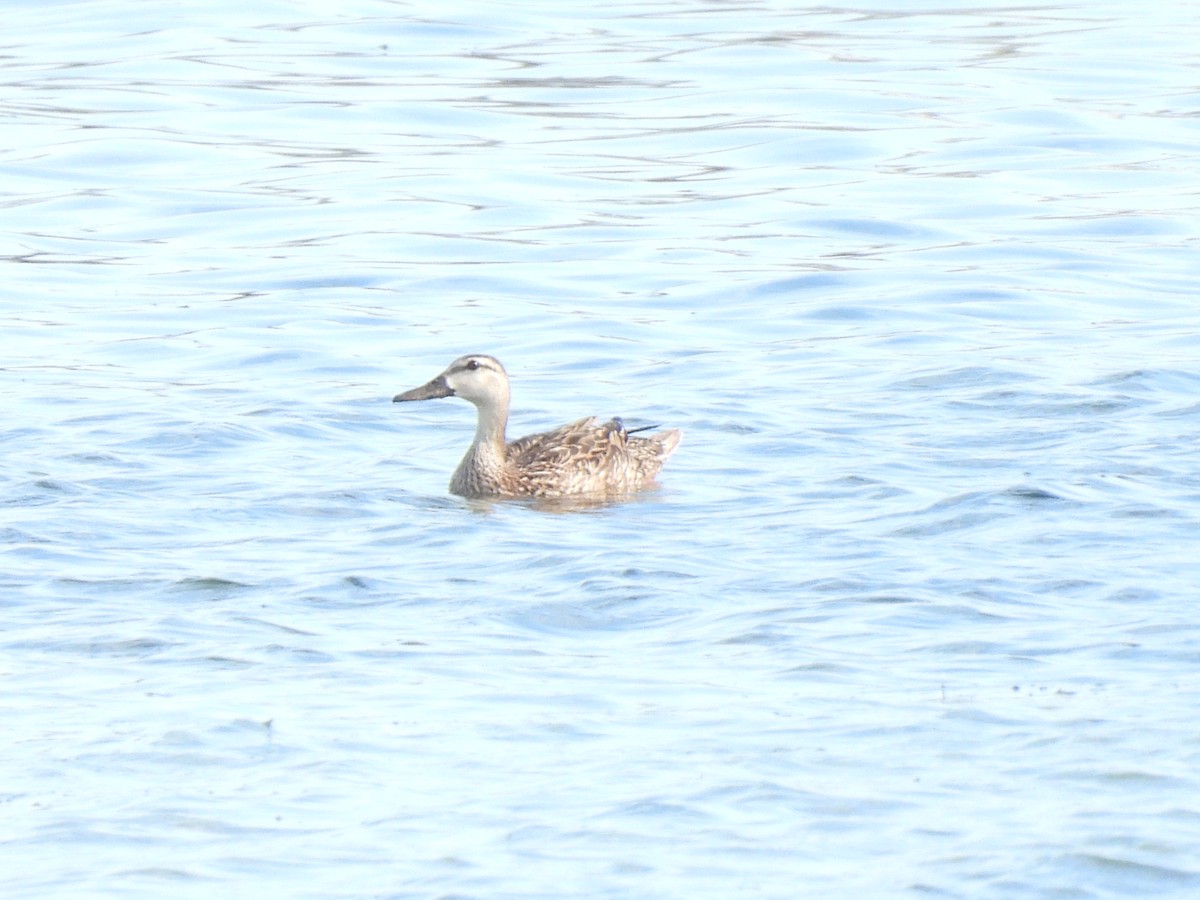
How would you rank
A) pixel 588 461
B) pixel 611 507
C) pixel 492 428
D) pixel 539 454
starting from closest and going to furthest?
1. pixel 611 507
2. pixel 588 461
3. pixel 539 454
4. pixel 492 428

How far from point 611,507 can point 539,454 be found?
2.37 ft

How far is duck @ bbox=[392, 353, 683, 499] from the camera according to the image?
1297 centimetres

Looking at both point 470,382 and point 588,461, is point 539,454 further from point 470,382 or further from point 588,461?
point 470,382

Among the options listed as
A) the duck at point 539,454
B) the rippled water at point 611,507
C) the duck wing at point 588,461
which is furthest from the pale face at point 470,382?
the rippled water at point 611,507

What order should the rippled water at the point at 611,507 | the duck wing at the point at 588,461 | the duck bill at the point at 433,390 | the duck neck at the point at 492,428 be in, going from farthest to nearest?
the duck bill at the point at 433,390
the duck neck at the point at 492,428
the duck wing at the point at 588,461
the rippled water at the point at 611,507

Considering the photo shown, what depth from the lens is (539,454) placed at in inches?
518

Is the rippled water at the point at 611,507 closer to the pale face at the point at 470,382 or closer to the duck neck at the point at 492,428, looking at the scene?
the duck neck at the point at 492,428

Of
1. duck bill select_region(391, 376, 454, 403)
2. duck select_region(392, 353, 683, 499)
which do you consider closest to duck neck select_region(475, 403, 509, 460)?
duck select_region(392, 353, 683, 499)

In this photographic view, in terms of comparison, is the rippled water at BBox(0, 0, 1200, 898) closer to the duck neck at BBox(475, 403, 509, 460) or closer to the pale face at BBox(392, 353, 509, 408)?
the duck neck at BBox(475, 403, 509, 460)

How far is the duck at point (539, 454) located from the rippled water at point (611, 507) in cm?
33

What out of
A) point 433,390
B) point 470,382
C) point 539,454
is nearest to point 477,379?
point 470,382

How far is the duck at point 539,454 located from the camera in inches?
511

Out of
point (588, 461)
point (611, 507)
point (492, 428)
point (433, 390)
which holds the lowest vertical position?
point (611, 507)

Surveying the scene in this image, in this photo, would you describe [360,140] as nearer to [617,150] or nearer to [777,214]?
[617,150]
